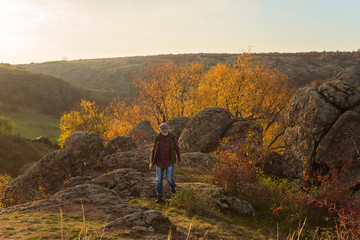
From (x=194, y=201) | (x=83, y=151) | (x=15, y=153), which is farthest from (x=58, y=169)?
(x=15, y=153)

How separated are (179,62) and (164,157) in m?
110

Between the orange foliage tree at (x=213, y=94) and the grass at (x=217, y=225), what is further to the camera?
the orange foliage tree at (x=213, y=94)

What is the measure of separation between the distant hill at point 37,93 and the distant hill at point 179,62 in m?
16.1

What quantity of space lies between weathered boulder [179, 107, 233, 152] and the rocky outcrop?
5.91m

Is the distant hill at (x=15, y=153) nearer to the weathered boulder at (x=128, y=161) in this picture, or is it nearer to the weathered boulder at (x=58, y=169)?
the weathered boulder at (x=58, y=169)

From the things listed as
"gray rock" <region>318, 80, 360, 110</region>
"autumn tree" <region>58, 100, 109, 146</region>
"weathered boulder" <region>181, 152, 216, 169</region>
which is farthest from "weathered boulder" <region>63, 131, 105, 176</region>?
"autumn tree" <region>58, 100, 109, 146</region>

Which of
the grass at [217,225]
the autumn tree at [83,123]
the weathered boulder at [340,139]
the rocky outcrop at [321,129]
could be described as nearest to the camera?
the grass at [217,225]

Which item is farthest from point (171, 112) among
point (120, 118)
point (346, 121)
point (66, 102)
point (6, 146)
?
point (66, 102)

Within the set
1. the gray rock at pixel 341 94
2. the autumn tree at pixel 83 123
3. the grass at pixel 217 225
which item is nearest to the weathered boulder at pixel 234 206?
the grass at pixel 217 225

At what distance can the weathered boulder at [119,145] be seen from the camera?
17.6 meters

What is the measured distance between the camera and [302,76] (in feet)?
271

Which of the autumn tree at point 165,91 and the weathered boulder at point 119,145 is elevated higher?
the autumn tree at point 165,91

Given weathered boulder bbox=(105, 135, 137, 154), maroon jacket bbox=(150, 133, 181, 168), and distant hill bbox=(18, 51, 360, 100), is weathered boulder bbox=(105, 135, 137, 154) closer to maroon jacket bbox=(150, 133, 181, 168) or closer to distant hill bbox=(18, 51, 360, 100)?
maroon jacket bbox=(150, 133, 181, 168)

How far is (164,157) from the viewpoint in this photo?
32.1 ft
